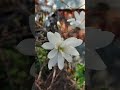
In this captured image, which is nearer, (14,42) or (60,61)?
(60,61)

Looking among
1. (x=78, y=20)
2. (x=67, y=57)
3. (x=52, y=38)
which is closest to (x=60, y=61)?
(x=67, y=57)

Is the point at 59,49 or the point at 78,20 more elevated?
the point at 78,20

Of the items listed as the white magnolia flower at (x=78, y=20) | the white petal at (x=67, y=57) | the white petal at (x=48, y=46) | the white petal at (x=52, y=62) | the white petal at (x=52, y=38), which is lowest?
the white petal at (x=52, y=62)

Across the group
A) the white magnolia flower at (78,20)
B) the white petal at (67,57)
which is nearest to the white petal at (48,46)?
the white petal at (67,57)

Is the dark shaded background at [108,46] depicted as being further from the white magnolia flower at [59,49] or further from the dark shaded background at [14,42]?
the dark shaded background at [14,42]

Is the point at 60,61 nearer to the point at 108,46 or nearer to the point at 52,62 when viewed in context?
the point at 52,62

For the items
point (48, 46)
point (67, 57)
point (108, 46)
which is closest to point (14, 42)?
point (48, 46)

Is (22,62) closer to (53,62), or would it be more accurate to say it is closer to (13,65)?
(13,65)

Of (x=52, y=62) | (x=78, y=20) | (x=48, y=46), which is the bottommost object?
(x=52, y=62)
